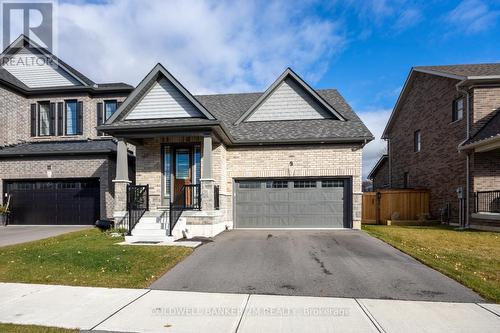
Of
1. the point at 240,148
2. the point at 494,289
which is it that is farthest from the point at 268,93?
the point at 494,289

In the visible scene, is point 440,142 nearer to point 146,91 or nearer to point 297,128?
point 297,128

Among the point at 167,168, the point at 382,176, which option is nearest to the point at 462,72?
the point at 382,176

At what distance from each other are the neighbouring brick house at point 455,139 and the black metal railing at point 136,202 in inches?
546

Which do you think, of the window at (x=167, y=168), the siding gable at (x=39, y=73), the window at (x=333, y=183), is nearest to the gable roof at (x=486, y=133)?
the window at (x=333, y=183)

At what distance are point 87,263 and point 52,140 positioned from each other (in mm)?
13055

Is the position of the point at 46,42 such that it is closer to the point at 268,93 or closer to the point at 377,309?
the point at 268,93

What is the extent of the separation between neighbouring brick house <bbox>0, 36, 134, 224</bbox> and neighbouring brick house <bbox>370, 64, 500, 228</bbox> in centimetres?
1627

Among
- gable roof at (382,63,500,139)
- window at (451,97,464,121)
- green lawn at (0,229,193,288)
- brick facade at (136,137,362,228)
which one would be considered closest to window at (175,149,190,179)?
brick facade at (136,137,362,228)

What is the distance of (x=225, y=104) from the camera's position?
1720 centimetres

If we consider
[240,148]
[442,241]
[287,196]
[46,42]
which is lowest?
[442,241]

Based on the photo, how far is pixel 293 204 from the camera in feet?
43.7

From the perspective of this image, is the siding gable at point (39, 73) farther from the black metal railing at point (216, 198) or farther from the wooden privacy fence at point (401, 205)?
the wooden privacy fence at point (401, 205)

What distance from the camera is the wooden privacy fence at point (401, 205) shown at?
16.2 meters

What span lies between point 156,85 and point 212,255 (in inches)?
308
